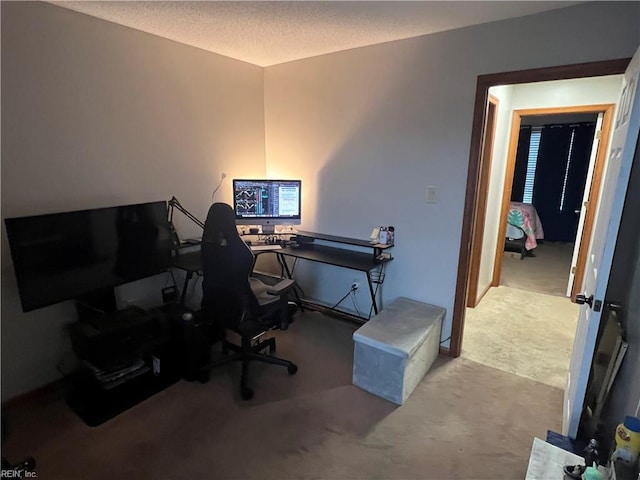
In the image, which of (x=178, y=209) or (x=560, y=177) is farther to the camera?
(x=560, y=177)

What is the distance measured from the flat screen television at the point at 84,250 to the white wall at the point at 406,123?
1.48m

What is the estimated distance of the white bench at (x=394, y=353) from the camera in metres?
2.24

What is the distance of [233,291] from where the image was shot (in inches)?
86.7

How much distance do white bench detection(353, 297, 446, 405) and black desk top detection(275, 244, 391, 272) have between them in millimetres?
419

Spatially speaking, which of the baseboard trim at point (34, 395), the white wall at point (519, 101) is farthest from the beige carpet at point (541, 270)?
the baseboard trim at point (34, 395)

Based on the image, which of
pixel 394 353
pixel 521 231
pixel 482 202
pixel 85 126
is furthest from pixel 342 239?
pixel 521 231

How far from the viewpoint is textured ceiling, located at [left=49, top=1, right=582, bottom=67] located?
2.05 meters

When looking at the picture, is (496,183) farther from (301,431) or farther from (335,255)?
(301,431)

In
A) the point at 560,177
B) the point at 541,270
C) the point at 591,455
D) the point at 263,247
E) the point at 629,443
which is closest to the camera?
the point at 629,443

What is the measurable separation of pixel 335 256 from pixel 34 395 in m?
2.24

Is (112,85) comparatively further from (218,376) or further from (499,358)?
(499,358)

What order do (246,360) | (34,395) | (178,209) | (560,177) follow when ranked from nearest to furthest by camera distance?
(34,395), (246,360), (178,209), (560,177)

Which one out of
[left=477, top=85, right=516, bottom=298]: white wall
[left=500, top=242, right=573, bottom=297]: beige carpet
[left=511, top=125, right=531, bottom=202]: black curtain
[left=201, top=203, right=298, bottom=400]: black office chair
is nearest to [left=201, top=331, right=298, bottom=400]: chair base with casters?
[left=201, top=203, right=298, bottom=400]: black office chair

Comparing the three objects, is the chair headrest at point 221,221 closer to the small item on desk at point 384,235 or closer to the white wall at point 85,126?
the white wall at point 85,126
